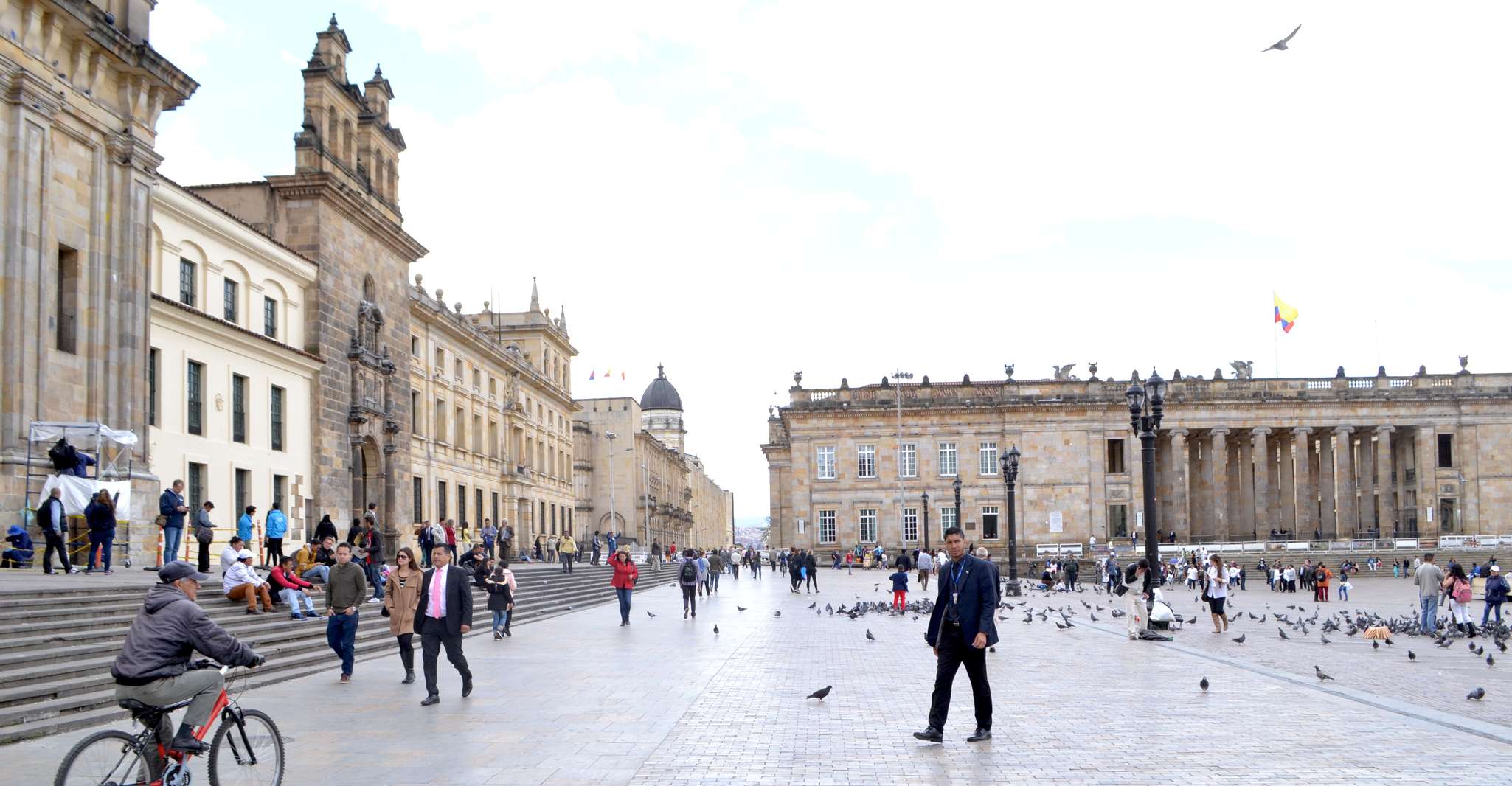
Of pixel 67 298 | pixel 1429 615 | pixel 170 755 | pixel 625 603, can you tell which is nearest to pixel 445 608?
pixel 170 755

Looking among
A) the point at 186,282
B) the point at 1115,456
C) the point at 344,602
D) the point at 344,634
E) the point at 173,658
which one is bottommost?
the point at 344,634

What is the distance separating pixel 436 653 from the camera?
40.8ft

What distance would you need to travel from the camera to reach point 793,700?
12.8 metres

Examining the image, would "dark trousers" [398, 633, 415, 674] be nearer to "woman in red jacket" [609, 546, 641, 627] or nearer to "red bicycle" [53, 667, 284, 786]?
"red bicycle" [53, 667, 284, 786]

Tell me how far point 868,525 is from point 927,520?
352cm

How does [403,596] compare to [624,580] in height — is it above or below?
above

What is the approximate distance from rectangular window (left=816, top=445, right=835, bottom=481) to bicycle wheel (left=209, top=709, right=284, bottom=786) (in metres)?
66.0

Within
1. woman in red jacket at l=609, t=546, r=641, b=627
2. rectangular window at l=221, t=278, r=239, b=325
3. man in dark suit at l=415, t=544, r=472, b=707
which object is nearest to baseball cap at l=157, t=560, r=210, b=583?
man in dark suit at l=415, t=544, r=472, b=707

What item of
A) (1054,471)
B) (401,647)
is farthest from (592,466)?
(401,647)

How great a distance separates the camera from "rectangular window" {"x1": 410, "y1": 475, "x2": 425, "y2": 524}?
141 ft

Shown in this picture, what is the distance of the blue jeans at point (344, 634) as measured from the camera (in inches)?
559

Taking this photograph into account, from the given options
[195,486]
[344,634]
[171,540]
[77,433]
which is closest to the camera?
[344,634]

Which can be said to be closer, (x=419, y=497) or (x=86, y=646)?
(x=86, y=646)

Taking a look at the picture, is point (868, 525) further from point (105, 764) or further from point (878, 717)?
point (105, 764)
